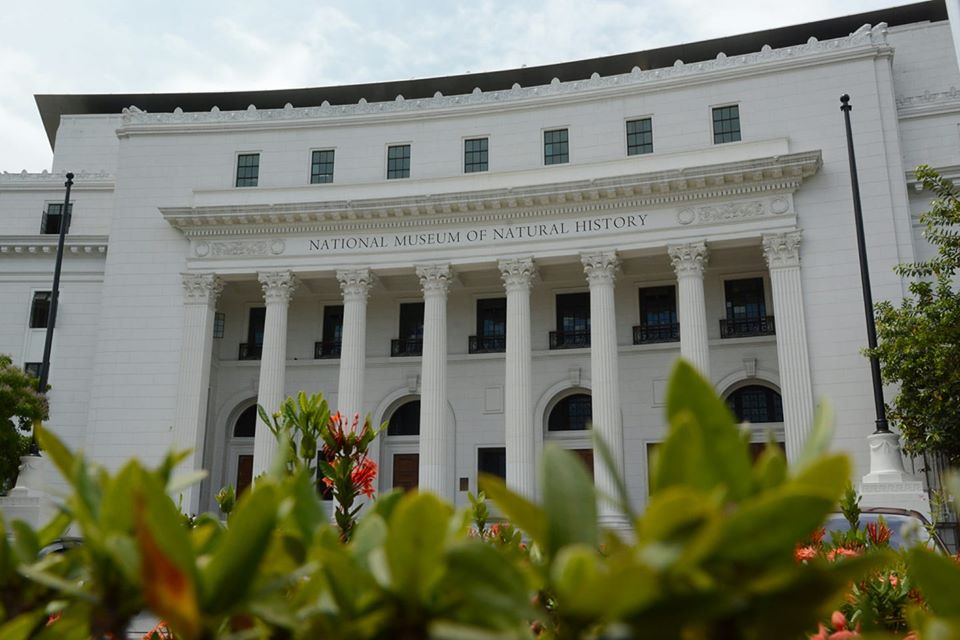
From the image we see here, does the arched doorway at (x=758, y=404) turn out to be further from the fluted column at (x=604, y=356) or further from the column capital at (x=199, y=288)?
the column capital at (x=199, y=288)

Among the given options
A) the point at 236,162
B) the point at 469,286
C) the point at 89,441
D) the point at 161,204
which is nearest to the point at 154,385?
the point at 89,441

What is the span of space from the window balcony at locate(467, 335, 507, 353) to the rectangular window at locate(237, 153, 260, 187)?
1229cm

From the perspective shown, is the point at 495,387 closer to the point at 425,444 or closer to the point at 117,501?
the point at 425,444

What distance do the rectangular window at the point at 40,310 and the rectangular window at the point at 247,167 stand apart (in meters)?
10.4

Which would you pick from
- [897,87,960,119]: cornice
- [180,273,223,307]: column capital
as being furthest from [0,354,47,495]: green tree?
[897,87,960,119]: cornice

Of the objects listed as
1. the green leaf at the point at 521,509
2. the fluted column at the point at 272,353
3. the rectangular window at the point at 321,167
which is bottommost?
the green leaf at the point at 521,509

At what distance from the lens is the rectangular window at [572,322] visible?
34.3m

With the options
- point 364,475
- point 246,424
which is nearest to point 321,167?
point 246,424

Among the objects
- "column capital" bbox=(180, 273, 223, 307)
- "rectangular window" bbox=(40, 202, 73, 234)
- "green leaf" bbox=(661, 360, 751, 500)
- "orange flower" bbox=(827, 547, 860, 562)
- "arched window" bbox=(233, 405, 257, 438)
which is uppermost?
"rectangular window" bbox=(40, 202, 73, 234)

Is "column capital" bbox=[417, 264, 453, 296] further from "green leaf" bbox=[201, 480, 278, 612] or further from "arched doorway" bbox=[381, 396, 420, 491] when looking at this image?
"green leaf" bbox=[201, 480, 278, 612]

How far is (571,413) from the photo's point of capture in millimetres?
34344

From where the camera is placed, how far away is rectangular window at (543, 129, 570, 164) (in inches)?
1341

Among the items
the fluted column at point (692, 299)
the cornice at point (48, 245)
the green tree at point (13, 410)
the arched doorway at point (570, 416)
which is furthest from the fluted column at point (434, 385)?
the cornice at point (48, 245)

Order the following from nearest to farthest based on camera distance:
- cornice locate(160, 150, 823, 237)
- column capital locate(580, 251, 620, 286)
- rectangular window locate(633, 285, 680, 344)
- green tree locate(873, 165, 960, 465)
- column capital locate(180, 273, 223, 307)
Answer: green tree locate(873, 165, 960, 465)
cornice locate(160, 150, 823, 237)
column capital locate(580, 251, 620, 286)
rectangular window locate(633, 285, 680, 344)
column capital locate(180, 273, 223, 307)
